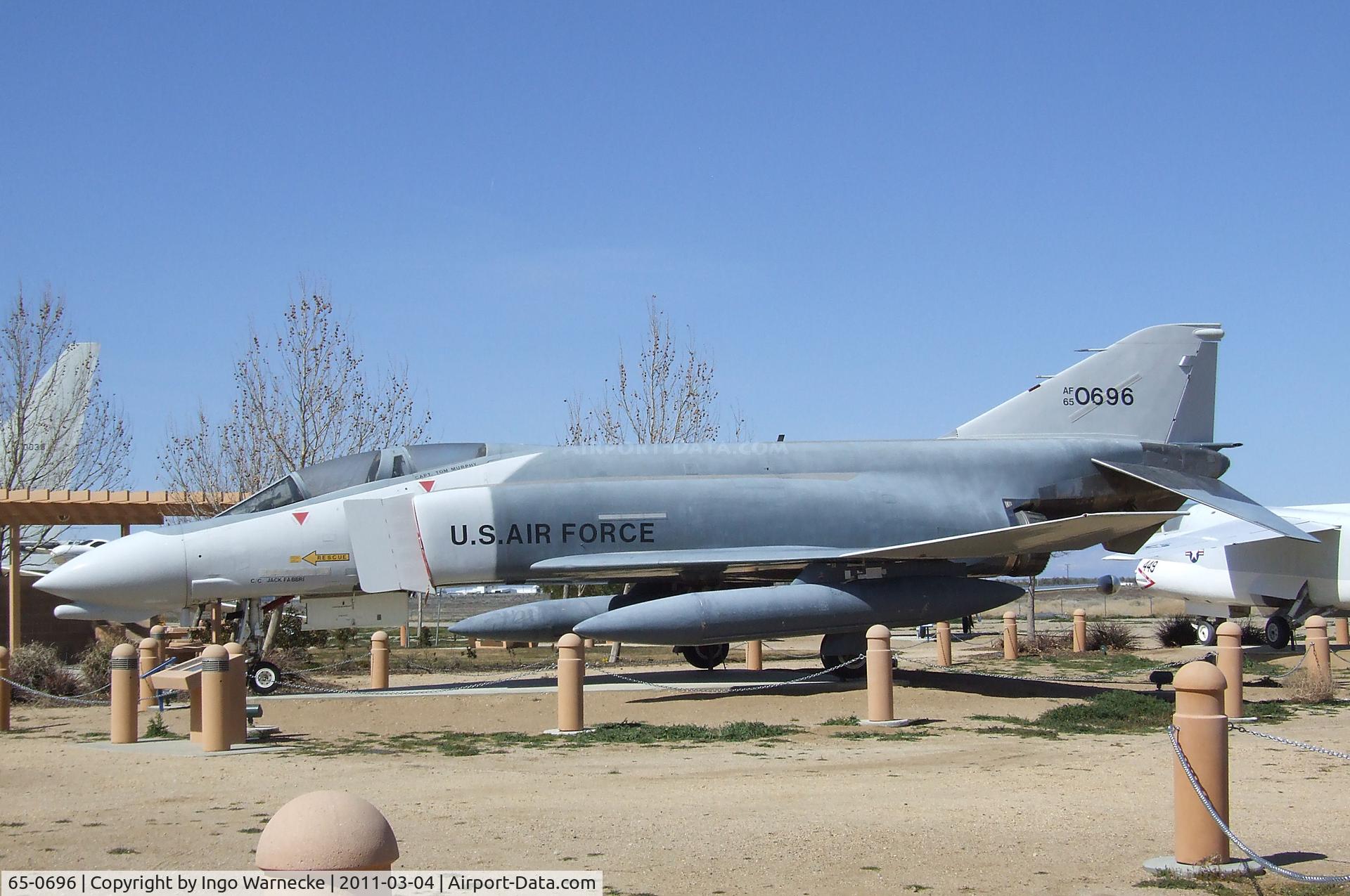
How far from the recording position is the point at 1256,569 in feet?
85.9

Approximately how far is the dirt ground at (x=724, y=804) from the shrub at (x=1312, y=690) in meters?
1.91

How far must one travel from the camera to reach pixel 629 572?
50.9 ft

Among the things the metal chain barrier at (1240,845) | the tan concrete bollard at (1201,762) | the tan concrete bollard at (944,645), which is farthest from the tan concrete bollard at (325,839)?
the tan concrete bollard at (944,645)

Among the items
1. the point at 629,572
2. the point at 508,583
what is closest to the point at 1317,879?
the point at 629,572

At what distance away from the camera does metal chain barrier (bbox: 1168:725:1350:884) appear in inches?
216

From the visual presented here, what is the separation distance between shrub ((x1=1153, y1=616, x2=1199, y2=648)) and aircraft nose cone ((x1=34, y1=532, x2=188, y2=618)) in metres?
21.3

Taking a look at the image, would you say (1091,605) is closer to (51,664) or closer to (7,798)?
(51,664)

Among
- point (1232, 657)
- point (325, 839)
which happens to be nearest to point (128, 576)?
point (1232, 657)

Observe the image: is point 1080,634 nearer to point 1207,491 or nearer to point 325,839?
point 1207,491

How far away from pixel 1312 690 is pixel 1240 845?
10999mm

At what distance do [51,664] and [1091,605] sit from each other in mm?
63422

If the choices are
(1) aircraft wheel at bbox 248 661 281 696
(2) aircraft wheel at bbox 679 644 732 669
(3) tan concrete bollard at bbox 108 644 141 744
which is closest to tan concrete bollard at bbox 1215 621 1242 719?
(2) aircraft wheel at bbox 679 644 732 669

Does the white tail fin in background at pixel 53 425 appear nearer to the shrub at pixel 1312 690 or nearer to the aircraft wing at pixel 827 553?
the aircraft wing at pixel 827 553

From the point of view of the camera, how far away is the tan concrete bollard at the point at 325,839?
3.36 metres
